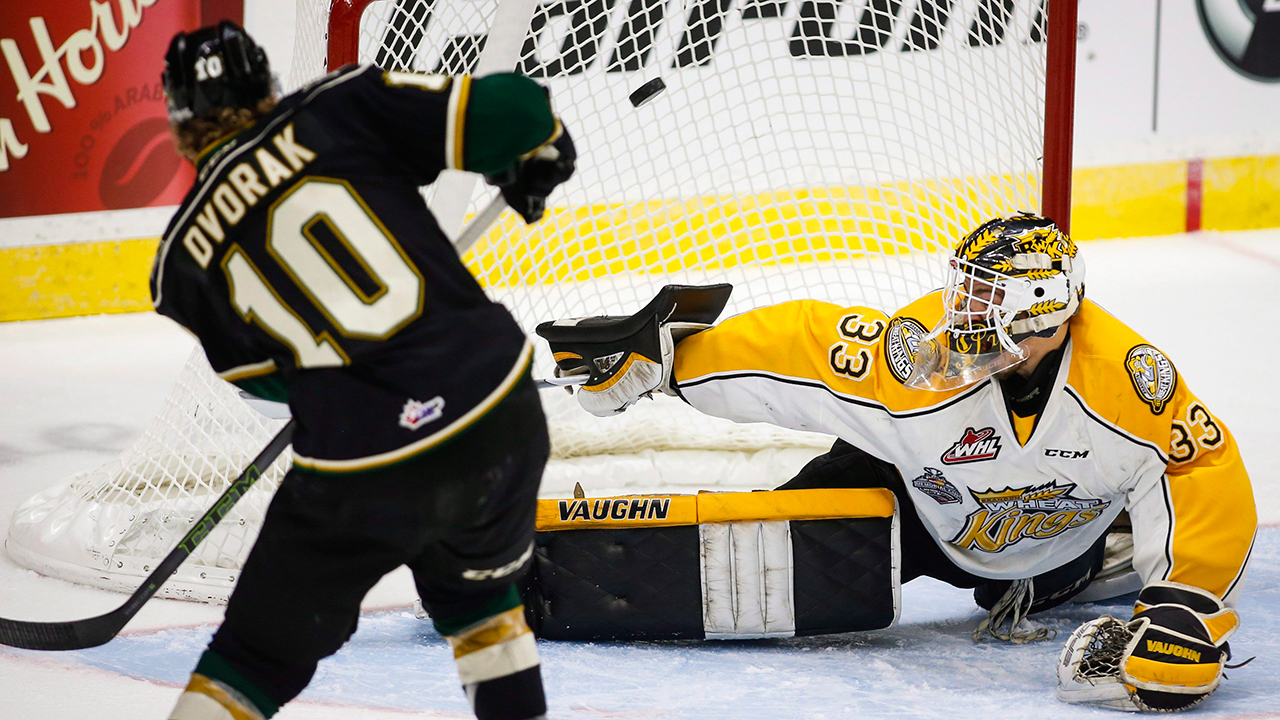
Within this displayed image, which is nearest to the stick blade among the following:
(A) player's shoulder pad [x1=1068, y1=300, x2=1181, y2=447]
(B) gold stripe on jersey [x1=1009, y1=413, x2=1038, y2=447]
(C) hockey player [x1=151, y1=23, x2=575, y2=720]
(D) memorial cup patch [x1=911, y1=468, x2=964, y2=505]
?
(C) hockey player [x1=151, y1=23, x2=575, y2=720]

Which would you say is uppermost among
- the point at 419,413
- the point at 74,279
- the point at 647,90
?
the point at 647,90

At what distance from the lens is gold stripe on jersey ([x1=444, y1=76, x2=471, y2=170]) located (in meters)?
1.38

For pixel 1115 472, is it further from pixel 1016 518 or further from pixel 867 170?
pixel 867 170

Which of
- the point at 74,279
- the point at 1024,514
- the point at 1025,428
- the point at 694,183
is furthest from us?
the point at 74,279

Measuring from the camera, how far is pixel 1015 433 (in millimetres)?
2008

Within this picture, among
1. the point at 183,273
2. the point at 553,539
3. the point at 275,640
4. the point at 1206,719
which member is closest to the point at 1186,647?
the point at 1206,719

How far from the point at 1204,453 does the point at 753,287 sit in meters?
1.79

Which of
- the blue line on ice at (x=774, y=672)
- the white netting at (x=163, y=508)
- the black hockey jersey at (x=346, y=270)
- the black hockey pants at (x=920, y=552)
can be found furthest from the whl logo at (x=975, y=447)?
the white netting at (x=163, y=508)

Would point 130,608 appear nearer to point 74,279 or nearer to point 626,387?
point 626,387

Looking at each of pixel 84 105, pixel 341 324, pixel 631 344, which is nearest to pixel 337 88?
pixel 341 324

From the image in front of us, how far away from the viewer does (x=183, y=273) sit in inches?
54.3

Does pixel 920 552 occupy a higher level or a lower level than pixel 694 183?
lower

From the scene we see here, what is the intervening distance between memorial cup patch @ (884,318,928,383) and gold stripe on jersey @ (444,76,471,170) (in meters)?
0.92

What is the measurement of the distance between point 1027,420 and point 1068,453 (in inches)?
3.1
